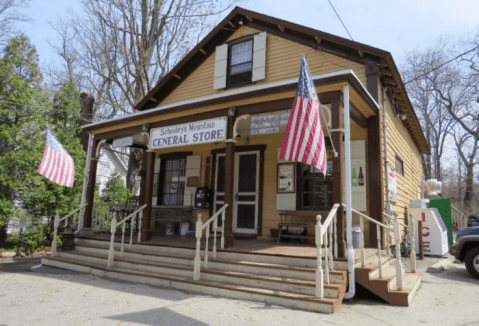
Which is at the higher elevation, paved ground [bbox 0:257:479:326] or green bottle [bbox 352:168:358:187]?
green bottle [bbox 352:168:358:187]

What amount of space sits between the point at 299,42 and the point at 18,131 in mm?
9189

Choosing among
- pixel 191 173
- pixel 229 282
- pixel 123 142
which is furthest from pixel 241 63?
pixel 229 282

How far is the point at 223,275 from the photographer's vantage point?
5.64 meters

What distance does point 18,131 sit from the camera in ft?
35.5

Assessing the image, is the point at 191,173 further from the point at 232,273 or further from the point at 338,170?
the point at 338,170

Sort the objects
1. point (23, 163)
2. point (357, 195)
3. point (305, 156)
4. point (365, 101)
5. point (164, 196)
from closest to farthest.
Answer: point (305, 156), point (365, 101), point (357, 195), point (23, 163), point (164, 196)

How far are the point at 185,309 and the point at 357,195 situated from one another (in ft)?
15.6

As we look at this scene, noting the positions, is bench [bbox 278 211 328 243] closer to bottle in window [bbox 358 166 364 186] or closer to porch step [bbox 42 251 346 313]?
bottle in window [bbox 358 166 364 186]

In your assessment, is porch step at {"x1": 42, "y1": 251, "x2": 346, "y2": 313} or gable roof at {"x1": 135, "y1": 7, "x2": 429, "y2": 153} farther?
gable roof at {"x1": 135, "y1": 7, "x2": 429, "y2": 153}

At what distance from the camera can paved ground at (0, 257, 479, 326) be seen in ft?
13.4

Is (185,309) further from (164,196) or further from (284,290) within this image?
(164,196)

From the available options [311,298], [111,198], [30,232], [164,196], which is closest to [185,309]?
[311,298]

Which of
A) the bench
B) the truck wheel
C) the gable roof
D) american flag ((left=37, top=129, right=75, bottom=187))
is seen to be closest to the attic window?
the gable roof

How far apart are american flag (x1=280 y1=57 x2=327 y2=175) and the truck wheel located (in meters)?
4.76
